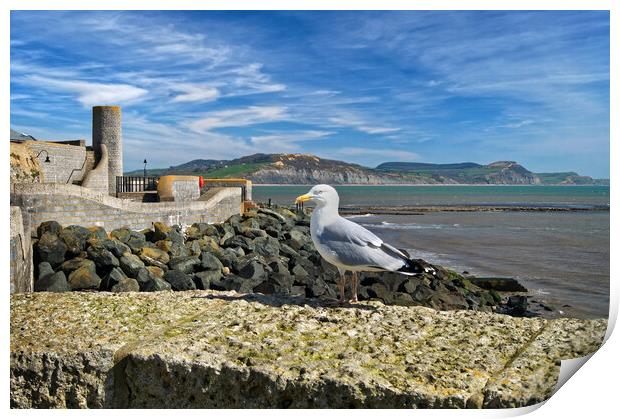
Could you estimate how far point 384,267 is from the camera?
12.4 ft

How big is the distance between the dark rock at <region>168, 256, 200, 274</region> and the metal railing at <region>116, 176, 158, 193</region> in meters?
9.20

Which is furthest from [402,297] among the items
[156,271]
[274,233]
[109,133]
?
[109,133]

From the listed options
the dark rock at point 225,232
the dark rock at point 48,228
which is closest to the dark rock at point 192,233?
the dark rock at point 225,232

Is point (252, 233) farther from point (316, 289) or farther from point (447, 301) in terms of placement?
point (447, 301)

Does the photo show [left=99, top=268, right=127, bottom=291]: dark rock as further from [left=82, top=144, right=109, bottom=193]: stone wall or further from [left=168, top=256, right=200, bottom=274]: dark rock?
[left=82, top=144, right=109, bottom=193]: stone wall

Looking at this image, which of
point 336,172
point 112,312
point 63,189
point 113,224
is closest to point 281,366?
point 112,312

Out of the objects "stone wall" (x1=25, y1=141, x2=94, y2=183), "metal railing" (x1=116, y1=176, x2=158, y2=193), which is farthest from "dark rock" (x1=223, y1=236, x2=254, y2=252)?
"metal railing" (x1=116, y1=176, x2=158, y2=193)

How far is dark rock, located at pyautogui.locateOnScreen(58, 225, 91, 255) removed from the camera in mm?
7302

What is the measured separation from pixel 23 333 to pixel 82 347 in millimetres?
602
